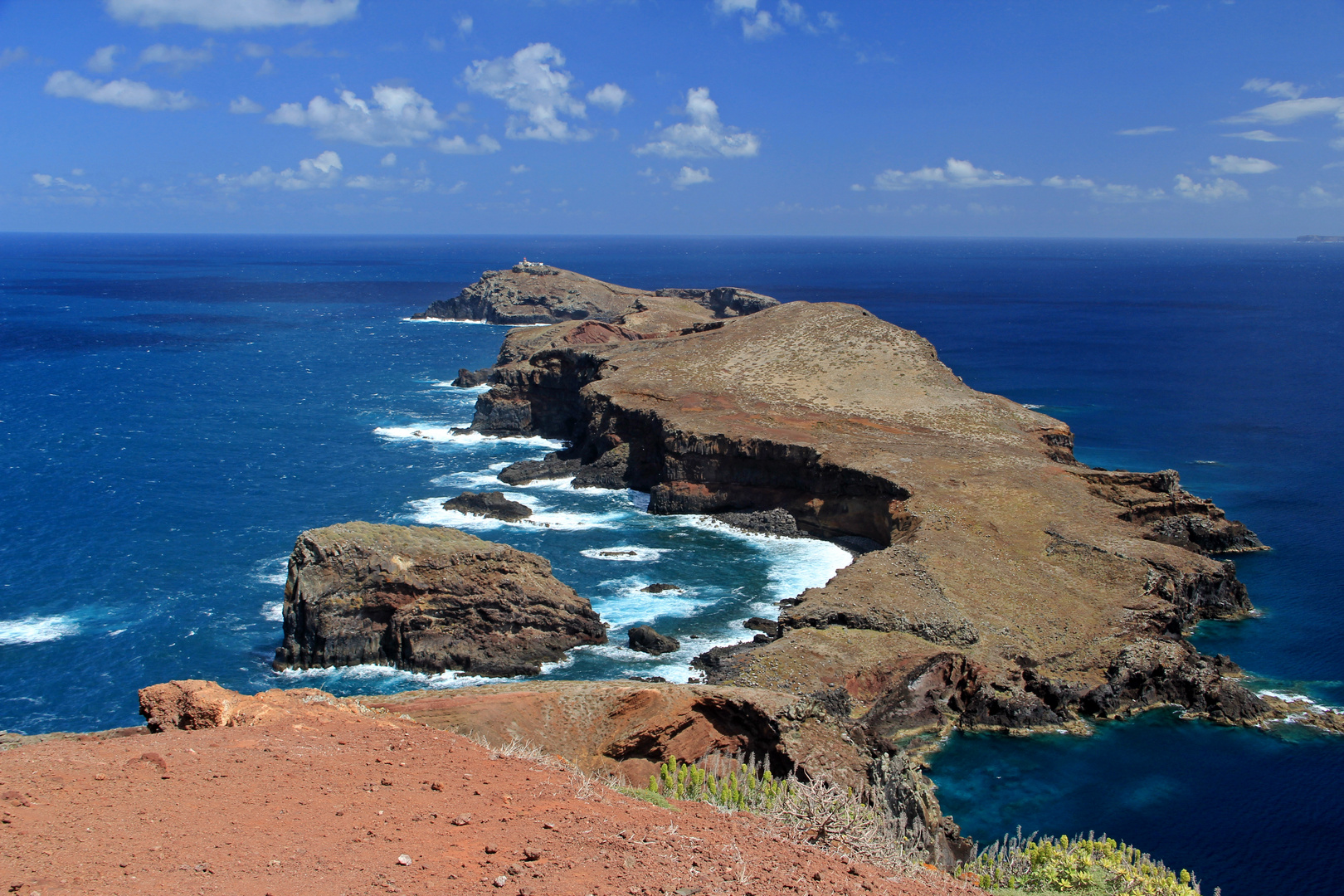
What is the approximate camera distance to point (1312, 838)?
28.9 m

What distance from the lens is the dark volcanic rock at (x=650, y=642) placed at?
134 feet

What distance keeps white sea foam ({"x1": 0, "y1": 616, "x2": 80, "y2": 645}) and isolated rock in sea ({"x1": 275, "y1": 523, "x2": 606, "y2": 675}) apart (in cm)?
1119

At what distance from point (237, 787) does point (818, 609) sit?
1053 inches

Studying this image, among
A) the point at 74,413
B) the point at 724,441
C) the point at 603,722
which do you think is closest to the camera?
the point at 603,722

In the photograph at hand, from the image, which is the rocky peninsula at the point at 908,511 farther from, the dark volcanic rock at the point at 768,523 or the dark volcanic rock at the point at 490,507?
the dark volcanic rock at the point at 490,507

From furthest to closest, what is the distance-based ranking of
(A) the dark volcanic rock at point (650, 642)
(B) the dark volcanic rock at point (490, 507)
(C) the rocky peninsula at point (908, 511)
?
1. (B) the dark volcanic rock at point (490, 507)
2. (A) the dark volcanic rock at point (650, 642)
3. (C) the rocky peninsula at point (908, 511)

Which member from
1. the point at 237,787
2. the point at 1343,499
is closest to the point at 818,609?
the point at 237,787

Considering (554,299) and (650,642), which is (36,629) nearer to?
(650,642)

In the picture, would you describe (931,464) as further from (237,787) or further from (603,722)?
(237,787)

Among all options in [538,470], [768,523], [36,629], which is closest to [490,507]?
[538,470]

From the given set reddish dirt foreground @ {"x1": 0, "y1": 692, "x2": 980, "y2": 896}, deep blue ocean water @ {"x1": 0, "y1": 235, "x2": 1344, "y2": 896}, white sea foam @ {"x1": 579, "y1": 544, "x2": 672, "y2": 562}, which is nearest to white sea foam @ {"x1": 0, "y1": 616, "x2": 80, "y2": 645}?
deep blue ocean water @ {"x1": 0, "y1": 235, "x2": 1344, "y2": 896}

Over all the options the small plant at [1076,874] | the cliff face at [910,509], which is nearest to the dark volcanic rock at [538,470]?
the cliff face at [910,509]

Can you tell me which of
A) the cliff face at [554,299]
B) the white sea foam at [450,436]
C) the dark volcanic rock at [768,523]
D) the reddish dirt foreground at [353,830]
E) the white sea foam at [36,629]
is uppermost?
the cliff face at [554,299]

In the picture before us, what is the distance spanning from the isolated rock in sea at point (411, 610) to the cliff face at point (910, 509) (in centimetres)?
903
